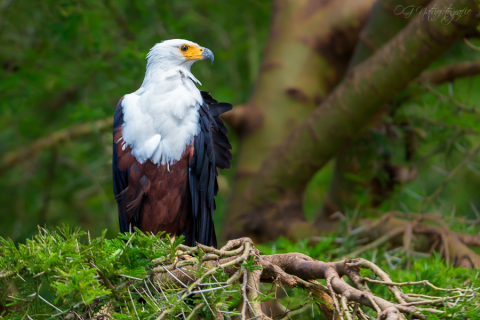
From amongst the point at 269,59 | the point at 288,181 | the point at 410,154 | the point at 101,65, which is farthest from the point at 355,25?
the point at 101,65

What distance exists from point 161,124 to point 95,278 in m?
1.73

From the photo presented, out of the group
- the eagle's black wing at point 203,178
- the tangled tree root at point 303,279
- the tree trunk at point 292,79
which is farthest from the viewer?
the tree trunk at point 292,79

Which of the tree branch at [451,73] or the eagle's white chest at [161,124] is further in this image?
the tree branch at [451,73]

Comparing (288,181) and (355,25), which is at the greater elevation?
(355,25)

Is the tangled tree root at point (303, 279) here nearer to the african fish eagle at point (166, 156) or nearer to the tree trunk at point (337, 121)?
the african fish eagle at point (166, 156)

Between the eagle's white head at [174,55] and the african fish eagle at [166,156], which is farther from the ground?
the eagle's white head at [174,55]

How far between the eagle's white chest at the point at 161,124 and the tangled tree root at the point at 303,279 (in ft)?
4.83

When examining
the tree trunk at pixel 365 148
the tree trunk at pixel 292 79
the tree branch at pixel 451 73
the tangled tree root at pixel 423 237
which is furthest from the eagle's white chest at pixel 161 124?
the tree branch at pixel 451 73

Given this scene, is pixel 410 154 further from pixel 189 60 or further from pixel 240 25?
pixel 240 25

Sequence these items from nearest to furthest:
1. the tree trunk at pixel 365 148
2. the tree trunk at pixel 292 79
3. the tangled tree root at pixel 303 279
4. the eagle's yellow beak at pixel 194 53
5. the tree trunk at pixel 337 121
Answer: the tangled tree root at pixel 303 279 → the tree trunk at pixel 337 121 → the eagle's yellow beak at pixel 194 53 → the tree trunk at pixel 365 148 → the tree trunk at pixel 292 79

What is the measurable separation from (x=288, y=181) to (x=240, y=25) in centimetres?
310

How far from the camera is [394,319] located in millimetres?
1386

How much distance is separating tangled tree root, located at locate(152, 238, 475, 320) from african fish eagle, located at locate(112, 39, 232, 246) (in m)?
1.46

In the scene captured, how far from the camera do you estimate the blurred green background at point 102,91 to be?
14.6 feet
